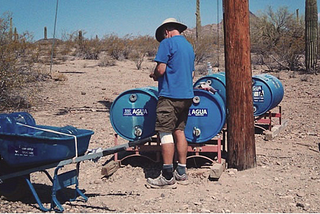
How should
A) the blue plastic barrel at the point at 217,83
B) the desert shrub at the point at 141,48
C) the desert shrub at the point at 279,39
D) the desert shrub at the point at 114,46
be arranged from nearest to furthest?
the blue plastic barrel at the point at 217,83, the desert shrub at the point at 279,39, the desert shrub at the point at 141,48, the desert shrub at the point at 114,46

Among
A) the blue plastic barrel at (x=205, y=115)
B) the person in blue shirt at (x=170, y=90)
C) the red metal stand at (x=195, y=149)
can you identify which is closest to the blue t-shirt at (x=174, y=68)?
the person in blue shirt at (x=170, y=90)

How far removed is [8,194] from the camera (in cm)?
497

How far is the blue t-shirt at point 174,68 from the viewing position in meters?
5.39

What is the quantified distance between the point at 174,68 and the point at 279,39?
20098 millimetres

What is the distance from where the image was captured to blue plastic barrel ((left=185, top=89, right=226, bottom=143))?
6.00 meters

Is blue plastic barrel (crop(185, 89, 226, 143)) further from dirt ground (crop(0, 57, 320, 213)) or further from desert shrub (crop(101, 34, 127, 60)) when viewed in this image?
desert shrub (crop(101, 34, 127, 60))

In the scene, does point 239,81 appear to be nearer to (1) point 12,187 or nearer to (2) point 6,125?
(2) point 6,125

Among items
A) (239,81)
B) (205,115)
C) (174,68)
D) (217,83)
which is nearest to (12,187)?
(174,68)

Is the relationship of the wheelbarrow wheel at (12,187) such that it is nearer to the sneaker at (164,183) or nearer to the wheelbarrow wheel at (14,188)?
the wheelbarrow wheel at (14,188)

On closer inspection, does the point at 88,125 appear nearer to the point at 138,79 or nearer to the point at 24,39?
the point at 24,39

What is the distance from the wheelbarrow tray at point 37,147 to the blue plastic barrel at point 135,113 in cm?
143

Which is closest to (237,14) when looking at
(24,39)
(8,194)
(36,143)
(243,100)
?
(243,100)

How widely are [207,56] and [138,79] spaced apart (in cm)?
864

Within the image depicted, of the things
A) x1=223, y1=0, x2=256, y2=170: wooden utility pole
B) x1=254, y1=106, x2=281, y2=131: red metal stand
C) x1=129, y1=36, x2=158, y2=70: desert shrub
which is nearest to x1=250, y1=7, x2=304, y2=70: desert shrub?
x1=129, y1=36, x2=158, y2=70: desert shrub
